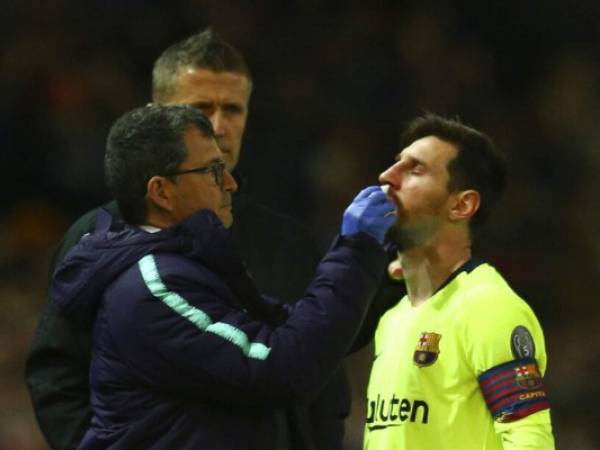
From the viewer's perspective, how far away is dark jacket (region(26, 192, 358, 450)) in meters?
3.45

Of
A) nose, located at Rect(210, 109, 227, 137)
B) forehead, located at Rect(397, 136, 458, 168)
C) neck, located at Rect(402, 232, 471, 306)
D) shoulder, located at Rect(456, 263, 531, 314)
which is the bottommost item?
shoulder, located at Rect(456, 263, 531, 314)

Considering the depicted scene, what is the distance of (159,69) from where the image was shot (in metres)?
4.09

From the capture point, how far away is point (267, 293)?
12.5ft

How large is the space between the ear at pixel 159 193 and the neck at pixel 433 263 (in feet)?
2.66

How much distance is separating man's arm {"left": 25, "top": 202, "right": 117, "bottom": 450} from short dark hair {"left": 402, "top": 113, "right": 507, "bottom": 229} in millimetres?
1060

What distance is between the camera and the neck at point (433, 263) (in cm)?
368

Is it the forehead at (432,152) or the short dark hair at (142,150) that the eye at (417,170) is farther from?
the short dark hair at (142,150)

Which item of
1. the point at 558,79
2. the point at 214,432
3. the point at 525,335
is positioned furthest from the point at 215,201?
the point at 558,79

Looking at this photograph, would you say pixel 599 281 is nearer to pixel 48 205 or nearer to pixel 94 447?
pixel 48 205

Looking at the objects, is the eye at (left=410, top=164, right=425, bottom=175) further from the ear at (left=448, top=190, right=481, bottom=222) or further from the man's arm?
the man's arm

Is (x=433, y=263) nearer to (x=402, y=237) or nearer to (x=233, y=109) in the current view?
(x=402, y=237)

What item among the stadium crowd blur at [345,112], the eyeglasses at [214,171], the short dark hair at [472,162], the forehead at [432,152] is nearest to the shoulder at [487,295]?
the short dark hair at [472,162]

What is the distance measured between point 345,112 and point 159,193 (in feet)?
15.5

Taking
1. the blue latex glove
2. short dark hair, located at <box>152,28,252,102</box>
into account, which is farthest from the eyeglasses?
short dark hair, located at <box>152,28,252,102</box>
